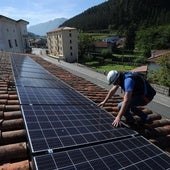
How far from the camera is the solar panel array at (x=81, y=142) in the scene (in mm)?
3744

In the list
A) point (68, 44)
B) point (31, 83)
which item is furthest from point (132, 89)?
point (68, 44)

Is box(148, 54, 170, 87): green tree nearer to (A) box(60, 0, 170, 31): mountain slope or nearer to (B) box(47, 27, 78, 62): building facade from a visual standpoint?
(B) box(47, 27, 78, 62): building facade

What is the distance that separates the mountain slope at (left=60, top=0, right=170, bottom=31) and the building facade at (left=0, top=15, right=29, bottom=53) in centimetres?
9061

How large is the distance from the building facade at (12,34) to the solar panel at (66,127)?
42.3 m

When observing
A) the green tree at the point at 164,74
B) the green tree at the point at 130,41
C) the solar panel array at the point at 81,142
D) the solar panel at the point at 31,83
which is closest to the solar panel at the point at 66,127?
the solar panel array at the point at 81,142

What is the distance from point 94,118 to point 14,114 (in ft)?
7.13

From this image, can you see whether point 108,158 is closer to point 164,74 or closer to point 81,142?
point 81,142

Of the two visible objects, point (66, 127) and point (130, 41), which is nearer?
point (66, 127)

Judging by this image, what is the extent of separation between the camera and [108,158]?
3963mm

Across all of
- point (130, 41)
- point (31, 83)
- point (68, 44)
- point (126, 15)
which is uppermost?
point (31, 83)

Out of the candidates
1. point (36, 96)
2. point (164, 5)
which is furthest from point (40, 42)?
point (36, 96)

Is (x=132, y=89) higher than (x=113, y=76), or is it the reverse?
(x=113, y=76)

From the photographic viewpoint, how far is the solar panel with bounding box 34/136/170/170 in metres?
3.59

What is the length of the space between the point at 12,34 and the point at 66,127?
54011mm
